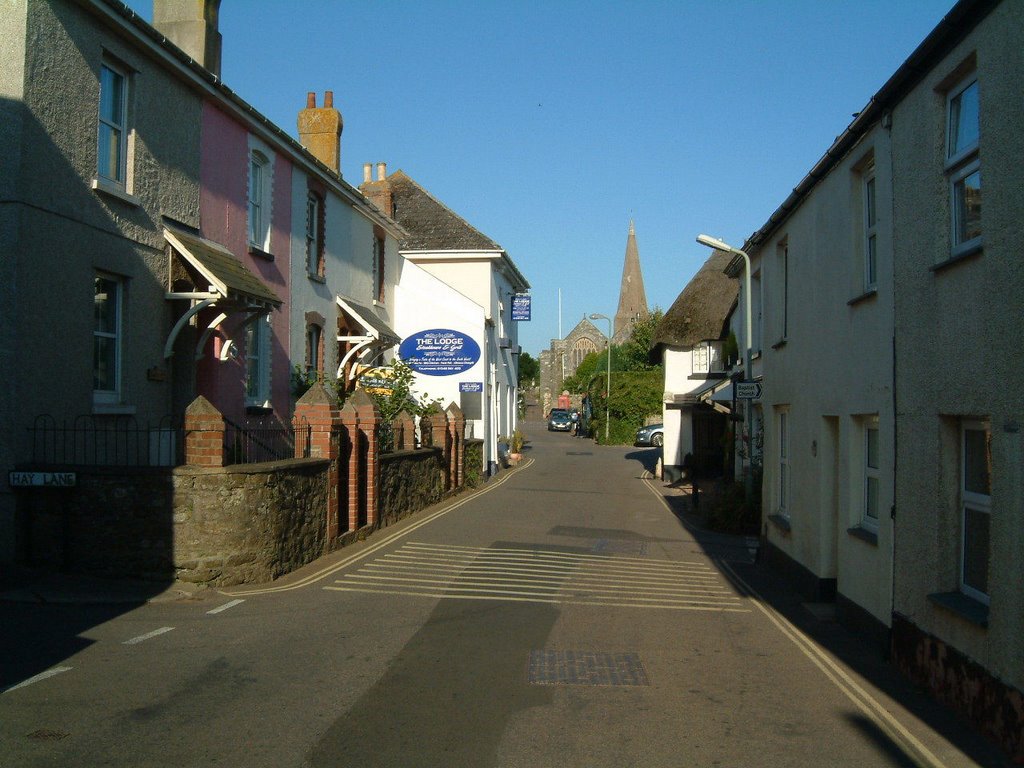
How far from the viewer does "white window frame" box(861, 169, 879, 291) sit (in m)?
9.87

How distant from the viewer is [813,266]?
39.9 ft

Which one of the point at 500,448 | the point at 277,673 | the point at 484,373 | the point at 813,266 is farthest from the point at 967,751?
the point at 500,448

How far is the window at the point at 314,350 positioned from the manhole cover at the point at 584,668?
41.4 feet

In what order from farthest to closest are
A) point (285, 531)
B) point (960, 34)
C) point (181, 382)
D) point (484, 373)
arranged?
point (484, 373) < point (181, 382) < point (285, 531) < point (960, 34)

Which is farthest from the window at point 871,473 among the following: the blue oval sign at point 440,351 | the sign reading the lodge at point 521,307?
the sign reading the lodge at point 521,307

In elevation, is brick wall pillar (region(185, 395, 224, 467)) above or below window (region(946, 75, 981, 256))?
below

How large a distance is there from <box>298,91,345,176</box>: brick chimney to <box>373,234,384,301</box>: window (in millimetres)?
2306

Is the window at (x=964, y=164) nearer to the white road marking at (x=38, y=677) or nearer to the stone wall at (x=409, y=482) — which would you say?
the white road marking at (x=38, y=677)

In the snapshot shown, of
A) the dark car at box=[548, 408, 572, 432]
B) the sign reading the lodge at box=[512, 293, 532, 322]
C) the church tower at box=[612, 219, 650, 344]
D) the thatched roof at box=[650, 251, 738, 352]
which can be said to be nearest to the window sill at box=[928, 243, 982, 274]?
the thatched roof at box=[650, 251, 738, 352]

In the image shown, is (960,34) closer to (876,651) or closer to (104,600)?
(876,651)

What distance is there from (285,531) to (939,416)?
24.8 feet

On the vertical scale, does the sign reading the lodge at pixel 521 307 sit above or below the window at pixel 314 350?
above

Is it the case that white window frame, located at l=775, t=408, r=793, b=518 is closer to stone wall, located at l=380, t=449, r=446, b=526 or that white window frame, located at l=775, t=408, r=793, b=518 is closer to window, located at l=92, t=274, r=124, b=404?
stone wall, located at l=380, t=449, r=446, b=526

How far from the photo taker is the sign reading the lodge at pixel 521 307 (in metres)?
38.2
